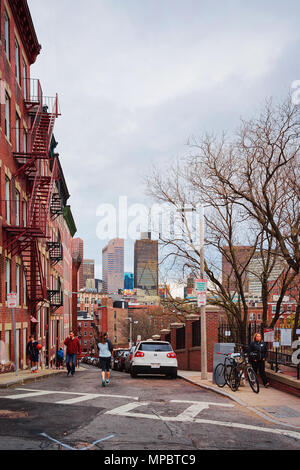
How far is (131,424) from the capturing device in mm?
9094

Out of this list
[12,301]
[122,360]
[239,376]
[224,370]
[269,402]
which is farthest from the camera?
[122,360]

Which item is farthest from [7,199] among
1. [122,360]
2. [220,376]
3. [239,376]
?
[122,360]

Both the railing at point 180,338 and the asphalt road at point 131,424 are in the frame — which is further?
the railing at point 180,338

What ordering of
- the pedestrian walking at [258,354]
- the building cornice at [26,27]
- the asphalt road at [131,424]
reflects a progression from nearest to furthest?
the asphalt road at [131,424] → the pedestrian walking at [258,354] → the building cornice at [26,27]

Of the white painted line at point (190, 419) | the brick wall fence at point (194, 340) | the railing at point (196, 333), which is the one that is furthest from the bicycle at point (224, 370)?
the railing at point (196, 333)

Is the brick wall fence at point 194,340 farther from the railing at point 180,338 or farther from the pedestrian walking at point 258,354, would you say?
the pedestrian walking at point 258,354

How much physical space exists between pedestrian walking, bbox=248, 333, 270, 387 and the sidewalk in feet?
1.41

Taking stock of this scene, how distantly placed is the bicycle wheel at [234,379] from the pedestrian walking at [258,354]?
2.74 feet

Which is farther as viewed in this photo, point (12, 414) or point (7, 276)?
point (7, 276)

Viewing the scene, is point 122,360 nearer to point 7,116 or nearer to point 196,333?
point 196,333

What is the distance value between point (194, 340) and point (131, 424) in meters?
19.2

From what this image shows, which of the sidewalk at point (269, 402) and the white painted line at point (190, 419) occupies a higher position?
the white painted line at point (190, 419)

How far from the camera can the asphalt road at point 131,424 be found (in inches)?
297
